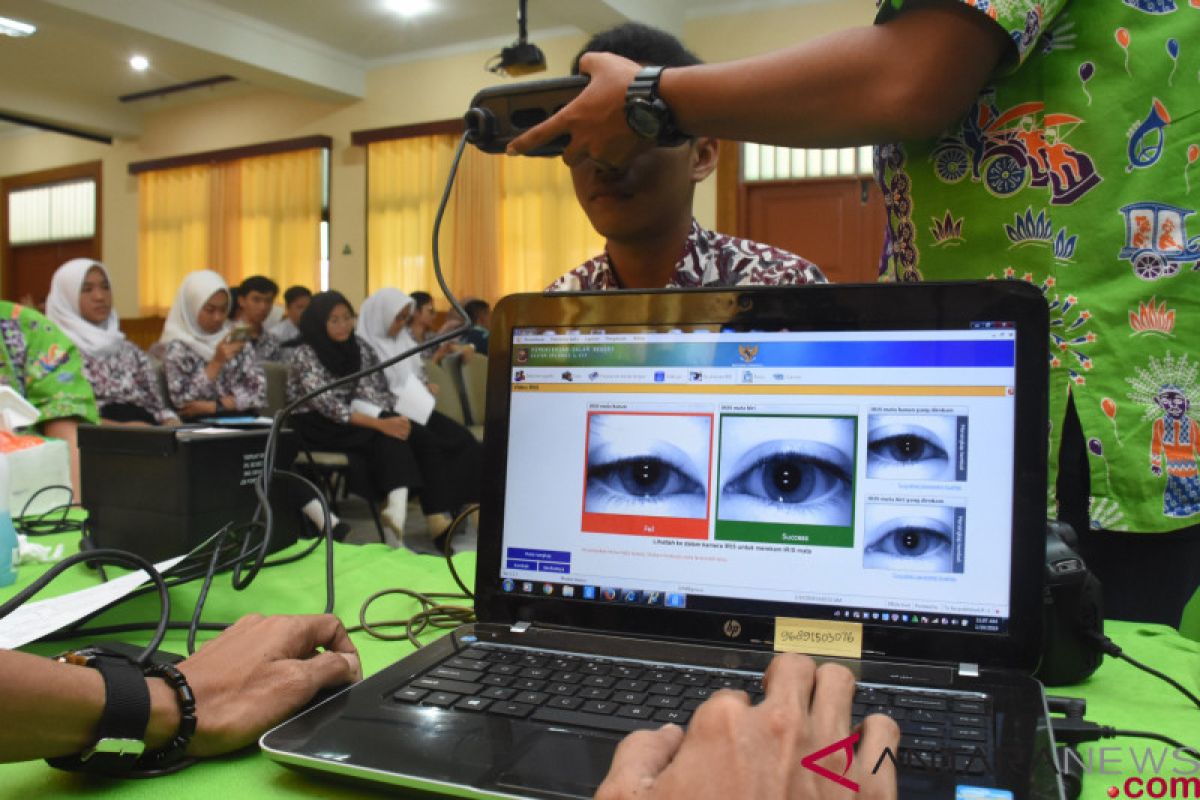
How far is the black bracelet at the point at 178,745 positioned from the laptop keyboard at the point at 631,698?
0.35 feet

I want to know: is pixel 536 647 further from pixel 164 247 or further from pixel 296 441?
pixel 164 247

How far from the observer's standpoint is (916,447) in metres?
0.58

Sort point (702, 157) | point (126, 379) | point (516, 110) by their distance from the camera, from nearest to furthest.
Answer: point (516, 110) → point (702, 157) → point (126, 379)

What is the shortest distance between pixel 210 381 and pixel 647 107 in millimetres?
4340

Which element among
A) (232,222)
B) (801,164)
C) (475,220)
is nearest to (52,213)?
(232,222)

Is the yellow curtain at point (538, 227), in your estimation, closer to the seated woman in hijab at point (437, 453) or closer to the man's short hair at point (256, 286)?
the man's short hair at point (256, 286)

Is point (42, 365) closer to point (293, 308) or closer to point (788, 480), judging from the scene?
point (788, 480)

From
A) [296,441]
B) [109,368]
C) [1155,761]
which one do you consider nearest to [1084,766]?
[1155,761]

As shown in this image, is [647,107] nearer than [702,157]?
Yes

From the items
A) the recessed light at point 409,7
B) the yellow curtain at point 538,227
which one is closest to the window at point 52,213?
the recessed light at point 409,7

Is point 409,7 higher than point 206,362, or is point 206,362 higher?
point 409,7

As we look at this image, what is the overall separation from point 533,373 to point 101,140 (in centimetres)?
977

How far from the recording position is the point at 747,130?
0.75m

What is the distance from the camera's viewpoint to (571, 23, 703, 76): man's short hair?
1147mm
